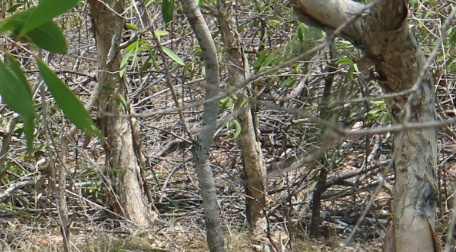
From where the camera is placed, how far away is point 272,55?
4.36 meters

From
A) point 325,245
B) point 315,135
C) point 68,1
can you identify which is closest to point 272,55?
point 315,135

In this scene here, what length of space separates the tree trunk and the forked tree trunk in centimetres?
182

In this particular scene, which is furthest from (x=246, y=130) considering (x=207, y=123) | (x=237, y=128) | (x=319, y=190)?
(x=207, y=123)

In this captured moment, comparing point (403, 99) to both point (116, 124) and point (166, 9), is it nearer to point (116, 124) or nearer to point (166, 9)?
point (166, 9)

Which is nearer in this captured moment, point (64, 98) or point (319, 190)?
point (64, 98)

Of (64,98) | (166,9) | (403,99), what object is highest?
(166,9)

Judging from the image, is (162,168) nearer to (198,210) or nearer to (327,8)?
(198,210)

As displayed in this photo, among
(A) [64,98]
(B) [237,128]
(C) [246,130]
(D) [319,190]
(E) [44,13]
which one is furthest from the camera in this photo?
(D) [319,190]

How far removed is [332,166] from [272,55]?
3.72ft

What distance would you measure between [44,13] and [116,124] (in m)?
2.92

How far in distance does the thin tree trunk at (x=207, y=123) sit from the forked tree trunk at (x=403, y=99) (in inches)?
19.9

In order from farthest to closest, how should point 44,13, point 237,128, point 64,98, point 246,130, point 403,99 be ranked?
point 246,130 → point 237,128 → point 403,99 → point 64,98 → point 44,13

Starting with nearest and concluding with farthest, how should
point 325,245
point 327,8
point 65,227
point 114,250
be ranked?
point 327,8 → point 65,227 → point 114,250 → point 325,245

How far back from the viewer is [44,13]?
175 cm
